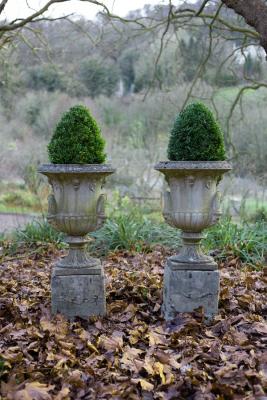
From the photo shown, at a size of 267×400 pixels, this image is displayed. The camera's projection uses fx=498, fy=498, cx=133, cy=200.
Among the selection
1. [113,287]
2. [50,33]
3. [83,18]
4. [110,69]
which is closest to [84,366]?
[113,287]

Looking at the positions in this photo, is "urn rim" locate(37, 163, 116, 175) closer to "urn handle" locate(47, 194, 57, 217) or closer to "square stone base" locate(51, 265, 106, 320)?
"urn handle" locate(47, 194, 57, 217)

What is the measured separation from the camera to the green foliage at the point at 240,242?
624cm

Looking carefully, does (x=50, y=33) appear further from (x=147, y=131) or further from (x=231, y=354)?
(x=231, y=354)

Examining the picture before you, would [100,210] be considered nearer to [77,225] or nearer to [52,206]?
[77,225]

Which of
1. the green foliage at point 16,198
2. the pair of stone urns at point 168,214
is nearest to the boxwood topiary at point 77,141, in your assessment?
the pair of stone urns at point 168,214

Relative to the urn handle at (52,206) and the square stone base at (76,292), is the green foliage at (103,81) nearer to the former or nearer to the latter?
the urn handle at (52,206)

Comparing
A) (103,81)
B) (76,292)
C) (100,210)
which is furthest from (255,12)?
(103,81)

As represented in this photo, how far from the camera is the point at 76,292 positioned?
397 cm

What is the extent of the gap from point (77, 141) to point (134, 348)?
159cm

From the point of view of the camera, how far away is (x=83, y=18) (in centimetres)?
860

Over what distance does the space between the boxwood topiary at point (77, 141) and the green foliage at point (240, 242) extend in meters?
2.90

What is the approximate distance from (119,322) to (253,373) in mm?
1318

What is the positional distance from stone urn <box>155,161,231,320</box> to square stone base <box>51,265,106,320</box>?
0.57 m

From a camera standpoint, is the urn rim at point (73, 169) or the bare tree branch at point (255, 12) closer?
the urn rim at point (73, 169)
